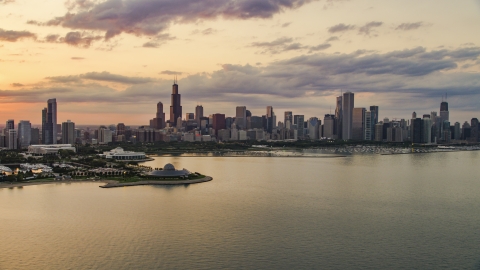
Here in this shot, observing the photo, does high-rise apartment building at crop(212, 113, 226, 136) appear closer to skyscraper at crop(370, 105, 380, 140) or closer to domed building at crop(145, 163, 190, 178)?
skyscraper at crop(370, 105, 380, 140)

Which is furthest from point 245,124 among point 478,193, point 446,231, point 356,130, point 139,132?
point 446,231

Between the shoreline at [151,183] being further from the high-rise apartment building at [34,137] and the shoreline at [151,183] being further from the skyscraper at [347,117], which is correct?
the skyscraper at [347,117]

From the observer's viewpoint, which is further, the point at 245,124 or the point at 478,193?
the point at 245,124

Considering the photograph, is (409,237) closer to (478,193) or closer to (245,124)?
(478,193)

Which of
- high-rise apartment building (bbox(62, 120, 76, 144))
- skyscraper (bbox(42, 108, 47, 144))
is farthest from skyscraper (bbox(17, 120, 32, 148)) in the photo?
high-rise apartment building (bbox(62, 120, 76, 144))

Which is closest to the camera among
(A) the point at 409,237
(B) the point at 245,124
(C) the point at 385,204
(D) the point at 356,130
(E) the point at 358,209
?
(A) the point at 409,237

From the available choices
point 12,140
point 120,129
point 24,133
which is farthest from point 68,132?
point 120,129

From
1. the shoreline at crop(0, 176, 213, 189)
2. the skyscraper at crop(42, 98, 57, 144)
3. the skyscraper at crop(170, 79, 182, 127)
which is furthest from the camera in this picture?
the skyscraper at crop(170, 79, 182, 127)

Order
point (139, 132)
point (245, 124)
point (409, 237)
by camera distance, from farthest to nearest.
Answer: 1. point (245, 124)
2. point (139, 132)
3. point (409, 237)
